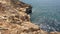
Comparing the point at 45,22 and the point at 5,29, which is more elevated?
the point at 5,29

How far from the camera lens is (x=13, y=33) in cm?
2092

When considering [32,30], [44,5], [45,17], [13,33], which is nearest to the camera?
[13,33]

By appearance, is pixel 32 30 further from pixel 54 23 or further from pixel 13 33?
pixel 54 23

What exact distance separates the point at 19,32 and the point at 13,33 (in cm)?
72

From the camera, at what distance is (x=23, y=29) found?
71.4 feet

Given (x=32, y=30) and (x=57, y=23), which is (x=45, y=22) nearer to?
(x=57, y=23)

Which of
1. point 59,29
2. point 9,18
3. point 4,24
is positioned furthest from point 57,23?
point 4,24

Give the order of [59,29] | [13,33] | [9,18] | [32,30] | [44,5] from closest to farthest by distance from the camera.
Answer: [13,33], [32,30], [9,18], [59,29], [44,5]

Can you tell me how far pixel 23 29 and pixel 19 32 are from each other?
0.89 metres

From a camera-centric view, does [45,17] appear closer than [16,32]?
No

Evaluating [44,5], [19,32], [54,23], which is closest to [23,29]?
[19,32]

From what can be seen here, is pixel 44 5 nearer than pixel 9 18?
No

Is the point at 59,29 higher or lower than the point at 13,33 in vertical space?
lower

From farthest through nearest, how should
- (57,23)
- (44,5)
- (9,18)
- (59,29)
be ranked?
(44,5) < (57,23) < (59,29) < (9,18)
